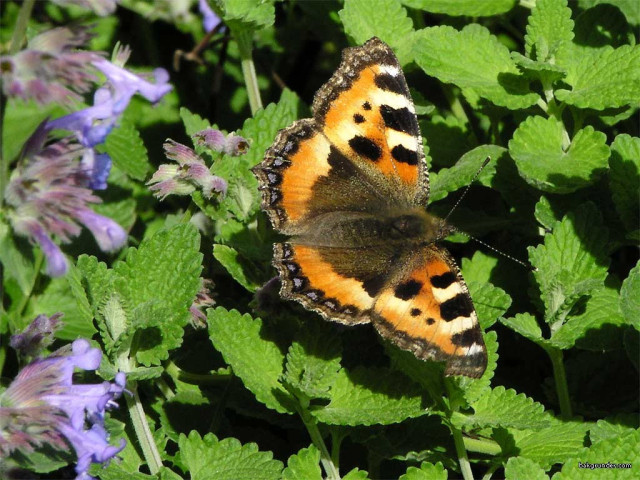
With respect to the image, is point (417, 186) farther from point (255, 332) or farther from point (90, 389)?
point (90, 389)

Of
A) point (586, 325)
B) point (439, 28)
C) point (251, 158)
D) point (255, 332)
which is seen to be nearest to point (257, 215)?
point (251, 158)

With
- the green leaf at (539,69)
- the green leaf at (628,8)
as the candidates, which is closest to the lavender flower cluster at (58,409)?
the green leaf at (539,69)

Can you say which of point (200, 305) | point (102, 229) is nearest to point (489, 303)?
point (200, 305)

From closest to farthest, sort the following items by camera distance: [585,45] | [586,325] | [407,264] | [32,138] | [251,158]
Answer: [32,138] < [407,264] < [586,325] < [251,158] < [585,45]

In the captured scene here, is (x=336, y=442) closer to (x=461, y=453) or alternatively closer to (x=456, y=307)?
(x=461, y=453)

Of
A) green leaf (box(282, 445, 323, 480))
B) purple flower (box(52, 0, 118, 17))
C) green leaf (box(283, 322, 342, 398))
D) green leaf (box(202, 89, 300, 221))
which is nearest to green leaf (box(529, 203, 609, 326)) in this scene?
green leaf (box(283, 322, 342, 398))

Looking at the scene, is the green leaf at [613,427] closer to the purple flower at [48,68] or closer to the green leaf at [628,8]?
the green leaf at [628,8]

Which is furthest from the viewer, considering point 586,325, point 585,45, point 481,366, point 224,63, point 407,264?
point 224,63

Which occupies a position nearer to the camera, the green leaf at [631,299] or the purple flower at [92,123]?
the purple flower at [92,123]
